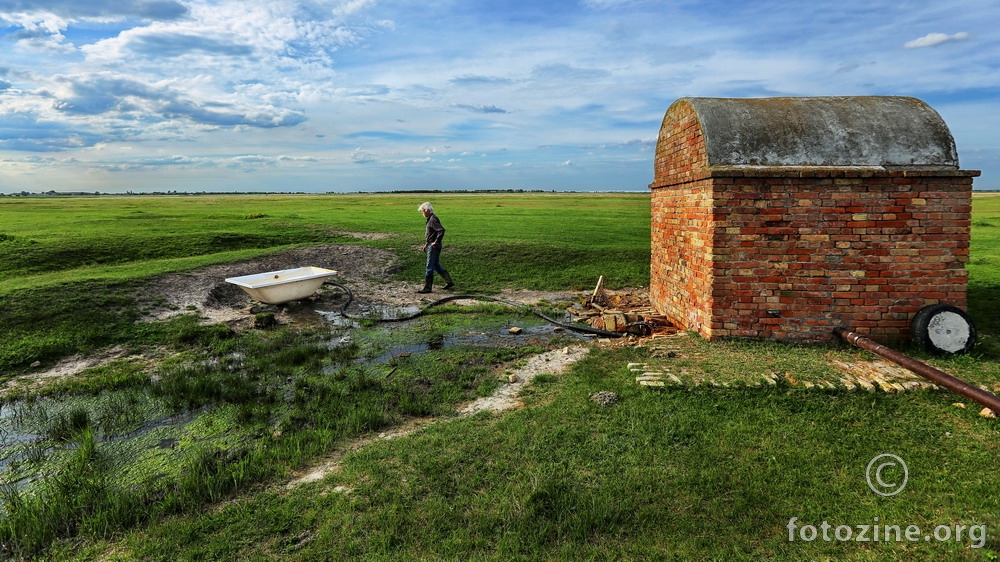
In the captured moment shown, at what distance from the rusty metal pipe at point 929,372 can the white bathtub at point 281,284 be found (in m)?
9.71

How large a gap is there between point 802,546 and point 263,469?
4130mm

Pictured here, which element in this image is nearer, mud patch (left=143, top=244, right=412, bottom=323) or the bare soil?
the bare soil

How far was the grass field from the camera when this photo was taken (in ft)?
11.3

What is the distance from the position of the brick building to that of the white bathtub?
809 centimetres

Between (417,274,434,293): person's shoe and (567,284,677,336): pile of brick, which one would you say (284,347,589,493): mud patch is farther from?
(417,274,434,293): person's shoe

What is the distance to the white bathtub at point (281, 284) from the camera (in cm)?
1059

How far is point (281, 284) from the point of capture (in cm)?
1078

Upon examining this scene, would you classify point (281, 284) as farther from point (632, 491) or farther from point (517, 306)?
point (632, 491)

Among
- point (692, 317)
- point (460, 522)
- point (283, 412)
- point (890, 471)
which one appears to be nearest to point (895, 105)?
point (692, 317)

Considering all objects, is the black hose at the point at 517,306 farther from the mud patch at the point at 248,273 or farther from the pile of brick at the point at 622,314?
the mud patch at the point at 248,273

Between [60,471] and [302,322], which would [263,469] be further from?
[302,322]

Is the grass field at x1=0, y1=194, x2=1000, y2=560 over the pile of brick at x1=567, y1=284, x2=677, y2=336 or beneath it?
beneath

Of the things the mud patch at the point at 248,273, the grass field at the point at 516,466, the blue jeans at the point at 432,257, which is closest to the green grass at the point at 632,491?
the grass field at the point at 516,466

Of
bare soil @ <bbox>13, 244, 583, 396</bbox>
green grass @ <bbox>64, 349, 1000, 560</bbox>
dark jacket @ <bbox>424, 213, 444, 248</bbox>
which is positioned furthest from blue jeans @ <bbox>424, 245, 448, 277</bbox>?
green grass @ <bbox>64, 349, 1000, 560</bbox>
